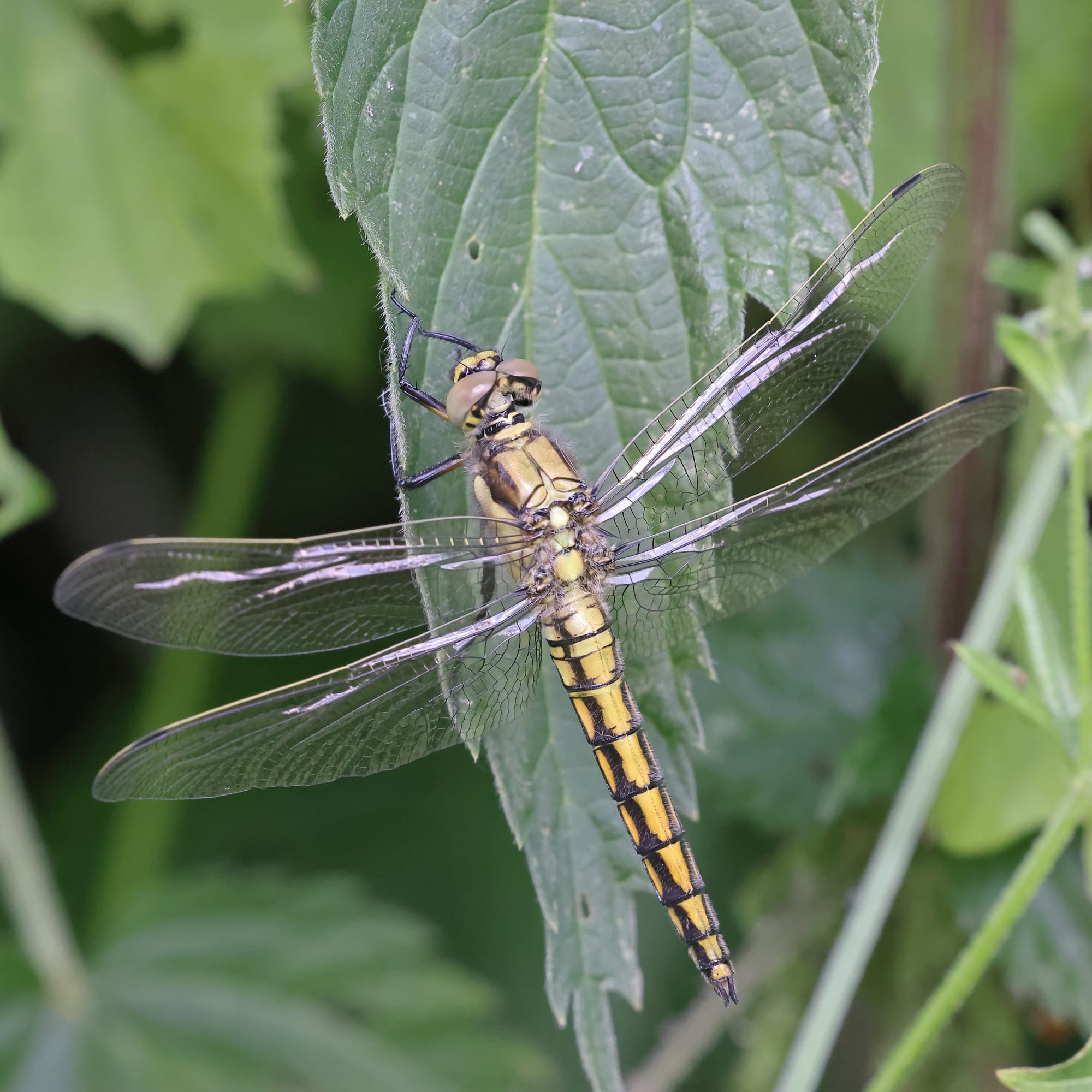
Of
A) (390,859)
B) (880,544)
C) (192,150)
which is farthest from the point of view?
(390,859)

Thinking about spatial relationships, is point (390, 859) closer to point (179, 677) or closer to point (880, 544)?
point (179, 677)

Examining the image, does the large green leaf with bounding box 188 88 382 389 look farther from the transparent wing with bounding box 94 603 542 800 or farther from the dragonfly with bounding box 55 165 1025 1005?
the transparent wing with bounding box 94 603 542 800

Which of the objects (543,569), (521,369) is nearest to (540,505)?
(543,569)

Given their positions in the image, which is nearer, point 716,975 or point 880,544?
point 716,975

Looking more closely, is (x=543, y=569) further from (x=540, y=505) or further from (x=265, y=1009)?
(x=265, y=1009)

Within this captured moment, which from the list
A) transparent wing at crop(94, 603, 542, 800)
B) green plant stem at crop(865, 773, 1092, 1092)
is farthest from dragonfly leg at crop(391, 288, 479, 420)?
green plant stem at crop(865, 773, 1092, 1092)

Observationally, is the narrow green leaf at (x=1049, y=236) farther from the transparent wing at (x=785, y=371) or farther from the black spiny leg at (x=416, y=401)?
the black spiny leg at (x=416, y=401)

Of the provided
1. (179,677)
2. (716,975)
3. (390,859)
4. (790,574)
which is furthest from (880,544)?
(179,677)
